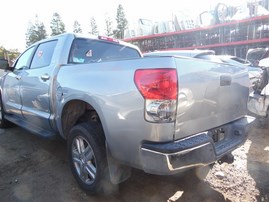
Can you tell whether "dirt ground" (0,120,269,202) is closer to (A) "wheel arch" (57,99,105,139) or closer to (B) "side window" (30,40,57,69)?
(A) "wheel arch" (57,99,105,139)

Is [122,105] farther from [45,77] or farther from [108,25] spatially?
[108,25]

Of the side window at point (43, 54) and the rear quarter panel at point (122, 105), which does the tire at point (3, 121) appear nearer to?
the side window at point (43, 54)

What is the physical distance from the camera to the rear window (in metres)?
3.31

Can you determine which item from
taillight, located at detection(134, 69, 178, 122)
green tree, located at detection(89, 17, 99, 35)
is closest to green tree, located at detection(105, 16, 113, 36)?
green tree, located at detection(89, 17, 99, 35)

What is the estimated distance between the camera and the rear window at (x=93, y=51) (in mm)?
3311

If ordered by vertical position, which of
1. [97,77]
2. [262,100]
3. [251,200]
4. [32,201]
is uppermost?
[97,77]

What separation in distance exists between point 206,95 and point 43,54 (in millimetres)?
2638

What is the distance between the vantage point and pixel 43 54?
377 centimetres

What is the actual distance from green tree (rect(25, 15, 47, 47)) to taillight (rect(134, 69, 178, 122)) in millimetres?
53307

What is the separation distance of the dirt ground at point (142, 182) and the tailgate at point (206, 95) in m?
0.83

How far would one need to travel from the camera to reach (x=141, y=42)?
1476 cm

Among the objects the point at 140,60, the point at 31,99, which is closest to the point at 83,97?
the point at 140,60

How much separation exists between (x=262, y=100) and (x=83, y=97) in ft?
11.2

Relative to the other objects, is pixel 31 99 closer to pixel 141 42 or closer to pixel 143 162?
pixel 143 162
